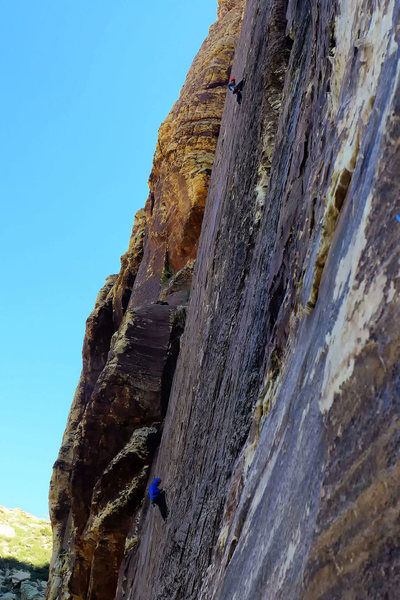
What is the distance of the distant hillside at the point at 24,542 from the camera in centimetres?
2716

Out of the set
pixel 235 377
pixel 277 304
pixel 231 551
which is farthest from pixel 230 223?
pixel 231 551

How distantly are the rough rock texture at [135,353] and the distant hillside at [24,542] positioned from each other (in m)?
9.03

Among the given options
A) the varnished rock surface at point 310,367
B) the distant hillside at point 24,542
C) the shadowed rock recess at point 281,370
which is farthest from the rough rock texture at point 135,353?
the distant hillside at point 24,542

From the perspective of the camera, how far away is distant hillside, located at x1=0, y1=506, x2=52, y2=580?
27.2 metres

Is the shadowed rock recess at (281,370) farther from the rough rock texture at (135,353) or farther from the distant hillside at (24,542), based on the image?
the distant hillside at (24,542)

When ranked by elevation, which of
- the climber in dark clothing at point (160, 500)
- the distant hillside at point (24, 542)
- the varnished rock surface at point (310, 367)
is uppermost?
the varnished rock surface at point (310, 367)

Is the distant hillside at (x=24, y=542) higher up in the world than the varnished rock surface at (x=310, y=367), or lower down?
lower down

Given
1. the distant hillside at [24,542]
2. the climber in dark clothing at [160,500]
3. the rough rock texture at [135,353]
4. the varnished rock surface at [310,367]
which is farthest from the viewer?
the distant hillside at [24,542]

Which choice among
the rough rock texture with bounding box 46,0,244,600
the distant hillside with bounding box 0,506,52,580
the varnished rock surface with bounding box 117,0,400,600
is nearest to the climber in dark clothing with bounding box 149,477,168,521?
the varnished rock surface with bounding box 117,0,400,600

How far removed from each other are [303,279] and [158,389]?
10540 mm

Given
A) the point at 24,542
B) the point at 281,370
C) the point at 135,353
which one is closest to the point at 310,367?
the point at 281,370

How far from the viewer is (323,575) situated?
2246 millimetres

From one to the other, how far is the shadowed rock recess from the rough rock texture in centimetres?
8

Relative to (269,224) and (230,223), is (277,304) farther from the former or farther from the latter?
(230,223)
